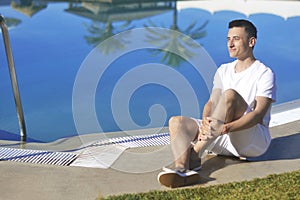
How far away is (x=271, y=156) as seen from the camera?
4.12m

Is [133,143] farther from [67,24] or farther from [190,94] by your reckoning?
[67,24]

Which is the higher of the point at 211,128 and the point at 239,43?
the point at 239,43

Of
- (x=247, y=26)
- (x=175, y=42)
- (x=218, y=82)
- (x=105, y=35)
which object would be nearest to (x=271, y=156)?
(x=218, y=82)

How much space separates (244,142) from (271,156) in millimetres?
405

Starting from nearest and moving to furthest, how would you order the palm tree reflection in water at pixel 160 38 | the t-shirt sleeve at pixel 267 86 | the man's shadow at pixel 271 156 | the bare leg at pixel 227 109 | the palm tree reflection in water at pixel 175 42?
1. the bare leg at pixel 227 109
2. the t-shirt sleeve at pixel 267 86
3. the man's shadow at pixel 271 156
4. the palm tree reflection in water at pixel 175 42
5. the palm tree reflection in water at pixel 160 38

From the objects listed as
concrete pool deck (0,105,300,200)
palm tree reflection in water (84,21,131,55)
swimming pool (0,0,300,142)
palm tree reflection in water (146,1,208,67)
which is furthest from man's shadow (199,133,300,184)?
palm tree reflection in water (84,21,131,55)

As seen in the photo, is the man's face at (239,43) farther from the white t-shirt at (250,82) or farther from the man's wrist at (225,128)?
the man's wrist at (225,128)

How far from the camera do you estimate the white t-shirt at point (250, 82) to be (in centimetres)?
375

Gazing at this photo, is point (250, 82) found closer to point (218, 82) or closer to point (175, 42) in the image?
point (218, 82)

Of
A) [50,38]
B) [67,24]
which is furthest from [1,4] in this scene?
[50,38]

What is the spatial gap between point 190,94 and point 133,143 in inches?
90.5

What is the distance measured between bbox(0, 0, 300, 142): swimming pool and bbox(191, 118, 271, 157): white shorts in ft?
5.97

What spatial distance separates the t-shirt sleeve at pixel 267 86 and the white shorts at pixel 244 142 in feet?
0.79

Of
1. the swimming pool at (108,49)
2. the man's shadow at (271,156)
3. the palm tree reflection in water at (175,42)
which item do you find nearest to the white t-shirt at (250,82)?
the man's shadow at (271,156)
